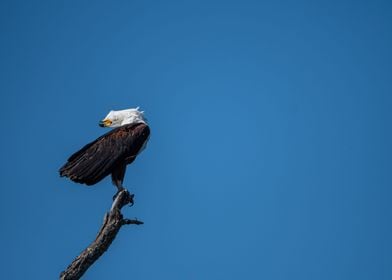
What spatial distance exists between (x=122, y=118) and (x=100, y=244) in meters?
4.90

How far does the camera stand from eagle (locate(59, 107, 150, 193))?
402 inches

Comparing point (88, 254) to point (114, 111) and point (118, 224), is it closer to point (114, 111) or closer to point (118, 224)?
point (118, 224)

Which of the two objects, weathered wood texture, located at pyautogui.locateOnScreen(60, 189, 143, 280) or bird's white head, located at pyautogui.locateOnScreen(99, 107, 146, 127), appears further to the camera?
bird's white head, located at pyautogui.locateOnScreen(99, 107, 146, 127)

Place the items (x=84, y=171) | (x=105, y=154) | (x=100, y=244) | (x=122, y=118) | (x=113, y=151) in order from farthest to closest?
(x=122, y=118) < (x=113, y=151) < (x=105, y=154) < (x=84, y=171) < (x=100, y=244)

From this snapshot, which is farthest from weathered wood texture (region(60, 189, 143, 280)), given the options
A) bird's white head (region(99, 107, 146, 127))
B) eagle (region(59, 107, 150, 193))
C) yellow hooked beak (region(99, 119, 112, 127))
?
yellow hooked beak (region(99, 119, 112, 127))

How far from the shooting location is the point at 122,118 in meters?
12.7

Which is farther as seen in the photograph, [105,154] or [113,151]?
[113,151]

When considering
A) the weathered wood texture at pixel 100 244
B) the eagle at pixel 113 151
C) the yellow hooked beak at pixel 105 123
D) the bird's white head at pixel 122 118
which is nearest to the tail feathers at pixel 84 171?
the eagle at pixel 113 151

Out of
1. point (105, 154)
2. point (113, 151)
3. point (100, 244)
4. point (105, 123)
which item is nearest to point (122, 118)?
point (105, 123)

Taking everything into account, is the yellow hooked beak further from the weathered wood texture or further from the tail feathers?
the weathered wood texture

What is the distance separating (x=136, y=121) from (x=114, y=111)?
740 millimetres

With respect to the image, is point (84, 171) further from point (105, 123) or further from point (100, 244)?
point (105, 123)

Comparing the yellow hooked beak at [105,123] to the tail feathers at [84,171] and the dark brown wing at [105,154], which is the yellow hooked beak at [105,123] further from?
the tail feathers at [84,171]

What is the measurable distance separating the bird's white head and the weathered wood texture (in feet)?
11.2
